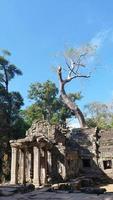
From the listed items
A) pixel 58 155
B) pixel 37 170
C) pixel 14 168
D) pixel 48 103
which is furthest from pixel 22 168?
pixel 48 103

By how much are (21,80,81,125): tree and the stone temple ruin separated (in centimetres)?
1402

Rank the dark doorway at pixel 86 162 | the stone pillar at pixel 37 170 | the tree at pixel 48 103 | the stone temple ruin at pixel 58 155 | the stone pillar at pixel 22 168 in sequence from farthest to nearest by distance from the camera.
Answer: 1. the tree at pixel 48 103
2. the dark doorway at pixel 86 162
3. the stone pillar at pixel 22 168
4. the stone temple ruin at pixel 58 155
5. the stone pillar at pixel 37 170

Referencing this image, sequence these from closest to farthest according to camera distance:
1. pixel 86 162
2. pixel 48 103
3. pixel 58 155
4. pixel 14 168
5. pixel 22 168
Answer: pixel 14 168
pixel 22 168
pixel 58 155
pixel 86 162
pixel 48 103

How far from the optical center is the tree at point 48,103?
1785 inches

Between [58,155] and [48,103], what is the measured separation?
21.4 m

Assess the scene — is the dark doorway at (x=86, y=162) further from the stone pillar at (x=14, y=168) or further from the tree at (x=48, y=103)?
the tree at (x=48, y=103)

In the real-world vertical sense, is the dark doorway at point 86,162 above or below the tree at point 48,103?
below

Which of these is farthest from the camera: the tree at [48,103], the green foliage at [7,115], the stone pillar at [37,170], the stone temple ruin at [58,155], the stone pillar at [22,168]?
the tree at [48,103]

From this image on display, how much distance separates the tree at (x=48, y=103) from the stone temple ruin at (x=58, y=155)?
14.0 meters

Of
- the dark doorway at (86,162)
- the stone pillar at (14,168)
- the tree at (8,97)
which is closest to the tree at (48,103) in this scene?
the tree at (8,97)

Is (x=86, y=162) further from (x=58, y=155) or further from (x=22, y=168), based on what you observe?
(x=22, y=168)

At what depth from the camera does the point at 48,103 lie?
4656 cm

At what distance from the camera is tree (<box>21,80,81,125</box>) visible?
45.3 metres

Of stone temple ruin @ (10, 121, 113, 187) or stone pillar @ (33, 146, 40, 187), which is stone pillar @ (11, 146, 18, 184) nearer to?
stone temple ruin @ (10, 121, 113, 187)
